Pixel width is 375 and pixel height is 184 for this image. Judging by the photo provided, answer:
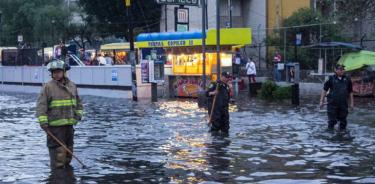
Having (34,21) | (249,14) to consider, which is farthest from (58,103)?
(34,21)

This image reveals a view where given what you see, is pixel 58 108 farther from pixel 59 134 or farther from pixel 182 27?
pixel 182 27

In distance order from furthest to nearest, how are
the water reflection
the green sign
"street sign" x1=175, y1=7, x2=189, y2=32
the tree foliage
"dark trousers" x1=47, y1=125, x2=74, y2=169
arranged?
the tree foliage → the green sign → "street sign" x1=175, y1=7, x2=189, y2=32 → "dark trousers" x1=47, y1=125, x2=74, y2=169 → the water reflection

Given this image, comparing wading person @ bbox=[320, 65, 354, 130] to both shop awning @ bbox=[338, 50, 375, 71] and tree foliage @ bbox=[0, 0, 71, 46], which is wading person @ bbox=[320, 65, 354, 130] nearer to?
shop awning @ bbox=[338, 50, 375, 71]

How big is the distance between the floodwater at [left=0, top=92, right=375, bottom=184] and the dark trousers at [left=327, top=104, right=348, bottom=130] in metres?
0.32

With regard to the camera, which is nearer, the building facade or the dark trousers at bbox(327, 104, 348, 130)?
the dark trousers at bbox(327, 104, 348, 130)

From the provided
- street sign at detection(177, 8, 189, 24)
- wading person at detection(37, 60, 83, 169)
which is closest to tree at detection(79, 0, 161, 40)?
street sign at detection(177, 8, 189, 24)

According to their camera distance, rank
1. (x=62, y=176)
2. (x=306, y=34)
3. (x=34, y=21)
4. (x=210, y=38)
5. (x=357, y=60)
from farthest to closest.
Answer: (x=34, y=21) < (x=306, y=34) < (x=357, y=60) < (x=210, y=38) < (x=62, y=176)

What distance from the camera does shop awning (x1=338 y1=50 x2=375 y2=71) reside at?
1083 inches

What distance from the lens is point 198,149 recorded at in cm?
1277

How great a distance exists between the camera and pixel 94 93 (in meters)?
32.5

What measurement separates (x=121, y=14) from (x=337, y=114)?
41.0 m

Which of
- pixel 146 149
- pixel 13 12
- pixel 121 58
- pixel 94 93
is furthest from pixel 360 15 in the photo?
pixel 13 12

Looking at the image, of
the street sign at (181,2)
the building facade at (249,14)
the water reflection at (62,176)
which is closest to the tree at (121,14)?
the building facade at (249,14)

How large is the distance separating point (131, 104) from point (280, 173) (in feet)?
53.3
